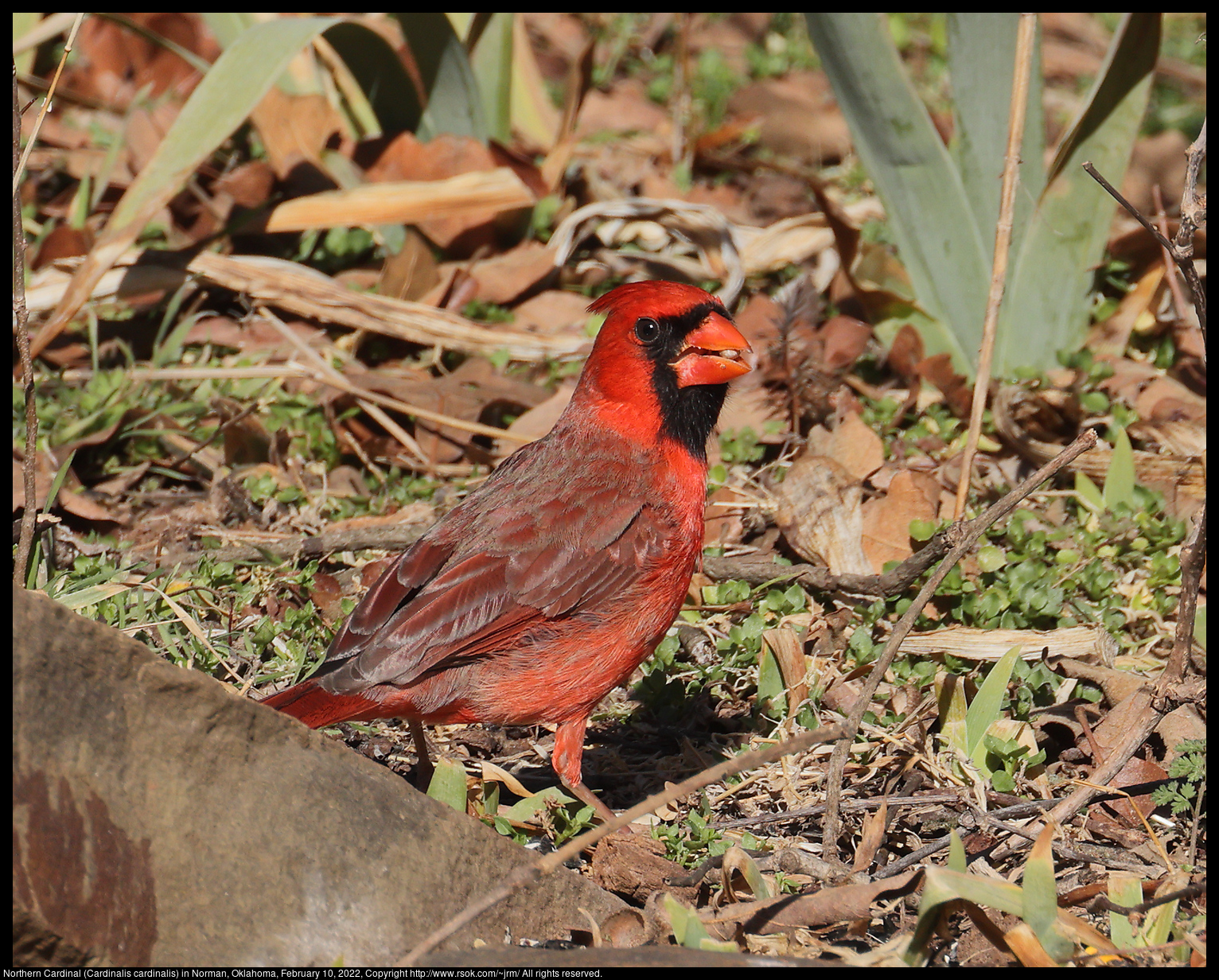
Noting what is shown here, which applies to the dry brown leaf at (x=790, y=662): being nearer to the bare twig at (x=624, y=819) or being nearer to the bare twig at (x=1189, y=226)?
the bare twig at (x=624, y=819)

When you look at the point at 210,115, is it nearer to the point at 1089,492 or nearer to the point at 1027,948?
the point at 1089,492

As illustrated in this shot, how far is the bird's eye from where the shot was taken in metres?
3.26

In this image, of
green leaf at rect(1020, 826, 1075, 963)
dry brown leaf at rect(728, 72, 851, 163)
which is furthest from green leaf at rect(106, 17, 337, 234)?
green leaf at rect(1020, 826, 1075, 963)

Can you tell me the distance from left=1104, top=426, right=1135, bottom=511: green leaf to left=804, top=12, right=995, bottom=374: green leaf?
739 millimetres

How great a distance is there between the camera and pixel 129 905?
2012mm

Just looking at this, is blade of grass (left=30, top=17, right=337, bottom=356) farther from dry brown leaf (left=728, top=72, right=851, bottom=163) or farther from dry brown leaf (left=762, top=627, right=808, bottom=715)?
dry brown leaf (left=728, top=72, right=851, bottom=163)

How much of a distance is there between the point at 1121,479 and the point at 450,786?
2.47m

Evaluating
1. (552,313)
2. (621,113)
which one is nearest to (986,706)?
(552,313)

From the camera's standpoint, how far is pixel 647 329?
10.7 feet

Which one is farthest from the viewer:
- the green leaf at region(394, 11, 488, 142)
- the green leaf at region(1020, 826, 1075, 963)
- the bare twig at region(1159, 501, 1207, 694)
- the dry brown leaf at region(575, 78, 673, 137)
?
the dry brown leaf at region(575, 78, 673, 137)

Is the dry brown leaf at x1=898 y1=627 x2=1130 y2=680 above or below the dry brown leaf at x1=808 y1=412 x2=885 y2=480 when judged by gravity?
below

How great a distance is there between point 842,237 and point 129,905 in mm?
3585
